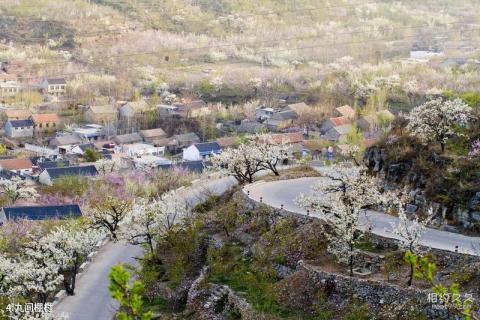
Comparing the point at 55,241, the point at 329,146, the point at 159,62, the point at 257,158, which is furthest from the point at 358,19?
the point at 55,241

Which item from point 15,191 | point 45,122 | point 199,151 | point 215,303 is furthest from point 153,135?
point 215,303

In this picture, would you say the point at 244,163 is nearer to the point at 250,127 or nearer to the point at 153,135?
the point at 250,127

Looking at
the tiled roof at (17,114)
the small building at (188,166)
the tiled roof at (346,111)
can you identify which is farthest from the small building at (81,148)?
the tiled roof at (346,111)

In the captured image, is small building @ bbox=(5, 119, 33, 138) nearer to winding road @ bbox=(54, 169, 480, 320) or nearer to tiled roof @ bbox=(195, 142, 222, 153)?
tiled roof @ bbox=(195, 142, 222, 153)

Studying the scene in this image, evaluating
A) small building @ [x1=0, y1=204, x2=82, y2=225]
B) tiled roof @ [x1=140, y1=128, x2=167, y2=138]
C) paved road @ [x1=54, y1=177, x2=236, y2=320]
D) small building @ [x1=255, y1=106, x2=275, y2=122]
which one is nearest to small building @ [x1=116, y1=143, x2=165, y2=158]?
A: tiled roof @ [x1=140, y1=128, x2=167, y2=138]

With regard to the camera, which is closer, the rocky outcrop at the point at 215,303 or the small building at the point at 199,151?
the rocky outcrop at the point at 215,303

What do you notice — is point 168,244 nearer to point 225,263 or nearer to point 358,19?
point 225,263

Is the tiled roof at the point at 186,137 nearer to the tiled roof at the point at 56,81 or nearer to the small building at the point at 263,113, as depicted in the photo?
the small building at the point at 263,113
